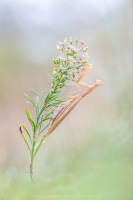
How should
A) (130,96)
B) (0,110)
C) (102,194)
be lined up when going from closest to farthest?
(102,194) < (130,96) < (0,110)

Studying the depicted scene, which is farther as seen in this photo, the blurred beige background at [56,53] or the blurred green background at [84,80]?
the blurred beige background at [56,53]

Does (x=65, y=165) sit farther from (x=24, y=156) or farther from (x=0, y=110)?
(x=0, y=110)

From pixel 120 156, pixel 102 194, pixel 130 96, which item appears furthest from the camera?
pixel 130 96

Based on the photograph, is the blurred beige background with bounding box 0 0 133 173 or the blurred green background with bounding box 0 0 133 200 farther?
the blurred beige background with bounding box 0 0 133 173

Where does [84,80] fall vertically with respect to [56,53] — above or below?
below

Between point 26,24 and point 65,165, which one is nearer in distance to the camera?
point 65,165

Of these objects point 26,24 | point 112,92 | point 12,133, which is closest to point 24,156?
point 12,133

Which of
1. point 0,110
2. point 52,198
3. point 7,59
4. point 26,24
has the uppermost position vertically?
point 26,24
